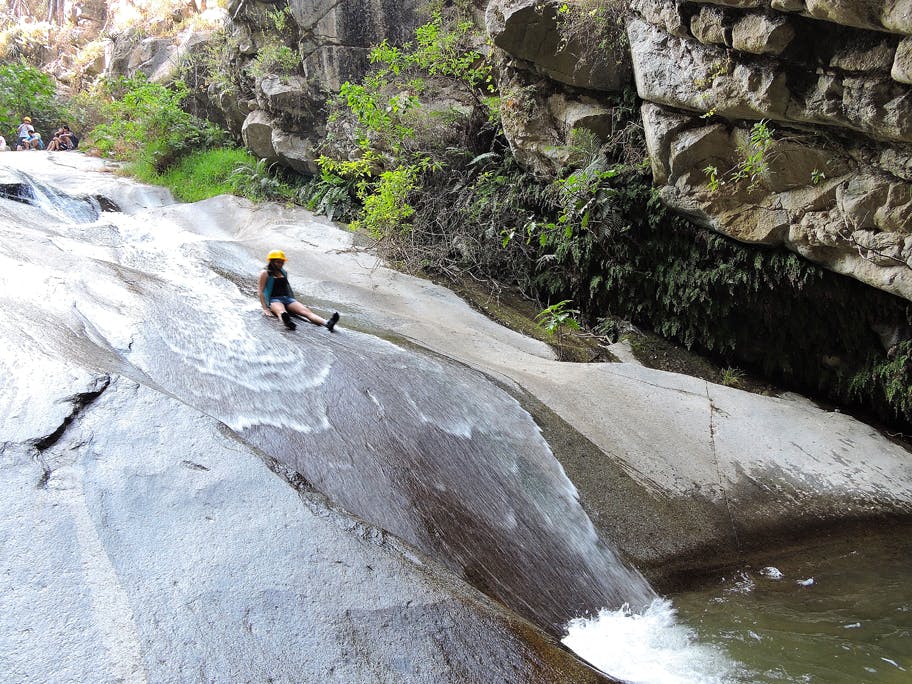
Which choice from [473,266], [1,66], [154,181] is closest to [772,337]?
[473,266]

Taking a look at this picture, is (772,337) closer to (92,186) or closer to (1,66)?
(92,186)

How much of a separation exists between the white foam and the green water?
106mm

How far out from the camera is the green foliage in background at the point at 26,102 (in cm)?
1897

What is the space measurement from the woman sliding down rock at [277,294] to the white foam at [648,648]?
4266 millimetres

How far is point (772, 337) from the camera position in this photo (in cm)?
770

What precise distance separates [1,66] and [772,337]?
83.0 feet

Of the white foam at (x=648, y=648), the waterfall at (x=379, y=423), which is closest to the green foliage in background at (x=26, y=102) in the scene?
the waterfall at (x=379, y=423)

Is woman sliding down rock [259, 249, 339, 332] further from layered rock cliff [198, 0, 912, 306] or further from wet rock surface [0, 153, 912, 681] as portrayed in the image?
layered rock cliff [198, 0, 912, 306]

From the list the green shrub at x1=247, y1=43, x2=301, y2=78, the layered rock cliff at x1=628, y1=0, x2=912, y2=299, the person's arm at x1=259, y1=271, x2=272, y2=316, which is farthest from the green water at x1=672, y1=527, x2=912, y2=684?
the green shrub at x1=247, y1=43, x2=301, y2=78

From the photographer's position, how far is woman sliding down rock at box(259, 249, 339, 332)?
22.3 feet

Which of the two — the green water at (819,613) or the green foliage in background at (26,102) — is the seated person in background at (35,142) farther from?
the green water at (819,613)

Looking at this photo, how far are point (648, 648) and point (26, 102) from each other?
2448 centimetres

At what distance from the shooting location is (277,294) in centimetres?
700

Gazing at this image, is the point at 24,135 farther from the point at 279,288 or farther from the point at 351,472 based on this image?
the point at 351,472
